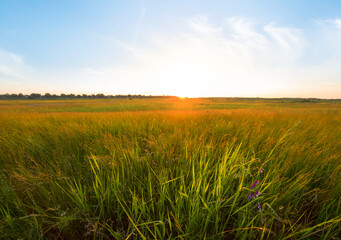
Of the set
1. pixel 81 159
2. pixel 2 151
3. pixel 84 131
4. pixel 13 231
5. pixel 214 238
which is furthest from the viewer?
pixel 84 131

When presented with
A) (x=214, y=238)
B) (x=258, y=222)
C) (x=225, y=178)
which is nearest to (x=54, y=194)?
(x=214, y=238)

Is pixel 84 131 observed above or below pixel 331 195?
above

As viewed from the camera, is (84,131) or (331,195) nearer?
(331,195)

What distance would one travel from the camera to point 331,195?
1330 millimetres

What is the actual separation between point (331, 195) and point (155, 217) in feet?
5.09

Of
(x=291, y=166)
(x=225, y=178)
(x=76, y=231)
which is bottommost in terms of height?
(x=76, y=231)

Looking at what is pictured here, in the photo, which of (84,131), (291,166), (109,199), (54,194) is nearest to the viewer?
(109,199)

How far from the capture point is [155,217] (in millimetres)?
1136

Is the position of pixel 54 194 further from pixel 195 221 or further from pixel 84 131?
pixel 84 131

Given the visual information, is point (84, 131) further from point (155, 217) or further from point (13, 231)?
point (155, 217)

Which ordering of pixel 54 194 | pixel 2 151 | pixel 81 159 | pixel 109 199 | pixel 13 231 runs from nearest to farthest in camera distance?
1. pixel 13 231
2. pixel 109 199
3. pixel 54 194
4. pixel 81 159
5. pixel 2 151

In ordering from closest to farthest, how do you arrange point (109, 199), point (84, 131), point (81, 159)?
1. point (109, 199)
2. point (81, 159)
3. point (84, 131)

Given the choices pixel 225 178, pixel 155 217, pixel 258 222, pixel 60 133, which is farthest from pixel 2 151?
pixel 258 222

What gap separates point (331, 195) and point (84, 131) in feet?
11.1
